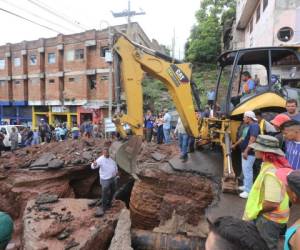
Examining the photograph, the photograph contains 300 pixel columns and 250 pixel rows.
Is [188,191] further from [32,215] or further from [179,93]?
[32,215]

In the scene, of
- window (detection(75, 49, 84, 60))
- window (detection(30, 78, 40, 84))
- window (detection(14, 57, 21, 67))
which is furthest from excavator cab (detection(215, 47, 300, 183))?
window (detection(14, 57, 21, 67))

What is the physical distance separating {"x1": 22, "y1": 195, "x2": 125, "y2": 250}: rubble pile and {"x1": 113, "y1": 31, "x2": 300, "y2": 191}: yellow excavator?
168cm

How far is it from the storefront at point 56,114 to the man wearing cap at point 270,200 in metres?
25.7

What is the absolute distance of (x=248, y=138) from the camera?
19.4ft

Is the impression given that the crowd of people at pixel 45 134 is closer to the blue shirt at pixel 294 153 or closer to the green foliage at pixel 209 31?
the green foliage at pixel 209 31

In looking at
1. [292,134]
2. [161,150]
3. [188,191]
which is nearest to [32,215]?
[188,191]

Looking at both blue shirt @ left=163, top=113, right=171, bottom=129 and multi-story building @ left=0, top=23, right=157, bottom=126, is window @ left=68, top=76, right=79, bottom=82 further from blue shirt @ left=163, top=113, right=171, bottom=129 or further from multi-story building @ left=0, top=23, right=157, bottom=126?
blue shirt @ left=163, top=113, right=171, bottom=129

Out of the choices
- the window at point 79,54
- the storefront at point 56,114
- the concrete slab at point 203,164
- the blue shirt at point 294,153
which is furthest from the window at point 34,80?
the blue shirt at point 294,153

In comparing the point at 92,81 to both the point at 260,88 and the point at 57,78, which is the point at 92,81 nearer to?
the point at 57,78

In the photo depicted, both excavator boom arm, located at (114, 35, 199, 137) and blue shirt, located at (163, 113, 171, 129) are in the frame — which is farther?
blue shirt, located at (163, 113, 171, 129)

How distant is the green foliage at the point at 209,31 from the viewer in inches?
1147

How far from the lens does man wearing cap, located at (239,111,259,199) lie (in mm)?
5617

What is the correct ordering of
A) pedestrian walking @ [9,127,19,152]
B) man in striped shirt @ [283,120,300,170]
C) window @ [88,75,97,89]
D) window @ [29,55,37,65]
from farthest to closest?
window @ [29,55,37,65] → window @ [88,75,97,89] → pedestrian walking @ [9,127,19,152] → man in striped shirt @ [283,120,300,170]

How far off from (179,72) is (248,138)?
255 cm
